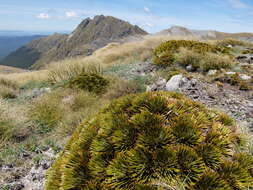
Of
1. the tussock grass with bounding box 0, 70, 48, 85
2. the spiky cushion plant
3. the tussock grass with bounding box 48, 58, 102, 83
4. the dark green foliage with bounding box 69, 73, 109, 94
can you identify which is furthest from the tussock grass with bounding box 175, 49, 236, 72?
the tussock grass with bounding box 0, 70, 48, 85

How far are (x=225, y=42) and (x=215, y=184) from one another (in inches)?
707

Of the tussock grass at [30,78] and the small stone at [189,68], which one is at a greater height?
the small stone at [189,68]

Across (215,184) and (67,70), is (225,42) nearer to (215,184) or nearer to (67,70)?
(67,70)

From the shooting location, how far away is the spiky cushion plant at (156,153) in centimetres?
142

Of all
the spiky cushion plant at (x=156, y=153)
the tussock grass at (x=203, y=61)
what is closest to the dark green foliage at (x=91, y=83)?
the tussock grass at (x=203, y=61)

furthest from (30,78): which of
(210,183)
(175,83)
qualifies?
(210,183)

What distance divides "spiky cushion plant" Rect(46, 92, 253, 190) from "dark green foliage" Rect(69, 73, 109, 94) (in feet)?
15.5

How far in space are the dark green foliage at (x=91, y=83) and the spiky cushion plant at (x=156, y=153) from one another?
4733 millimetres

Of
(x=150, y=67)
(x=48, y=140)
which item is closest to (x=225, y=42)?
(x=150, y=67)

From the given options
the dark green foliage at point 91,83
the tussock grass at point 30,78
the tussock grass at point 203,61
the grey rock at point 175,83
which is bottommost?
the tussock grass at point 30,78

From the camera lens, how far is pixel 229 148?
163 cm

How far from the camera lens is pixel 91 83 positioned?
675 centimetres

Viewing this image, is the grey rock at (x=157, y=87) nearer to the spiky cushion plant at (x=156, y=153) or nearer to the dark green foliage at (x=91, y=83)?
the dark green foliage at (x=91, y=83)

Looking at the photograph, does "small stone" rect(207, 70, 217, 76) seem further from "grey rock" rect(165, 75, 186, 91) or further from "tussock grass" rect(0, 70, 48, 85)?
"tussock grass" rect(0, 70, 48, 85)
